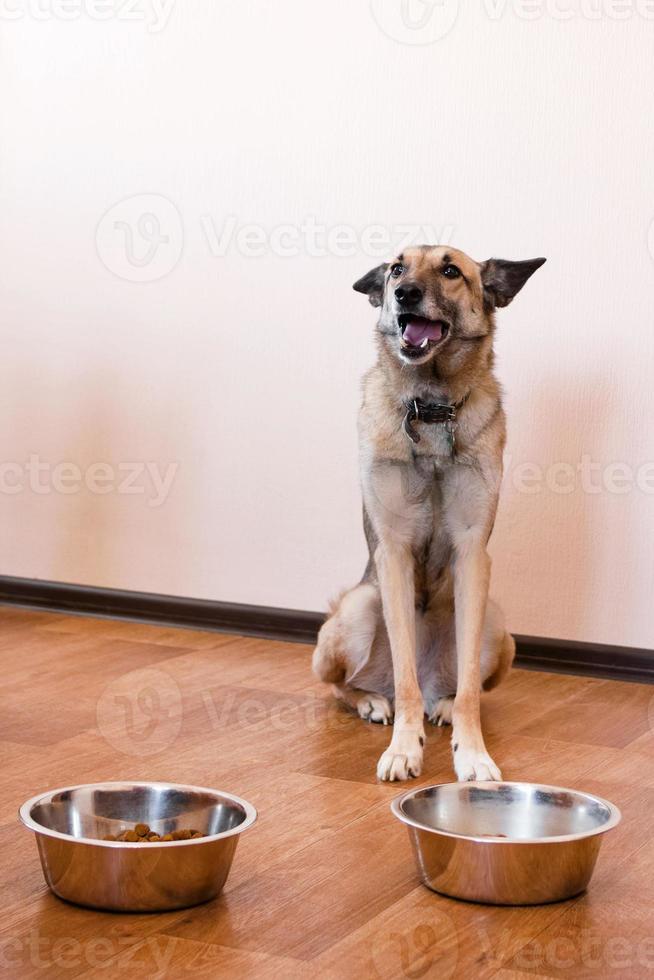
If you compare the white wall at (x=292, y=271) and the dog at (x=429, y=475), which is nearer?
the dog at (x=429, y=475)

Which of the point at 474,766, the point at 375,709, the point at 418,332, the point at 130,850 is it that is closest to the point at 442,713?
the point at 375,709

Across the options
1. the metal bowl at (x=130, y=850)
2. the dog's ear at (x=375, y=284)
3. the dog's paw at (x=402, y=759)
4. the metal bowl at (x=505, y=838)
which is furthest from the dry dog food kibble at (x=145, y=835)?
the dog's ear at (x=375, y=284)

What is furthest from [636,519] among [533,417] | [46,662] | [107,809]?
[107,809]

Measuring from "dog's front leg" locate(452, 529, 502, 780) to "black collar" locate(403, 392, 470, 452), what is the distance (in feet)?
0.84

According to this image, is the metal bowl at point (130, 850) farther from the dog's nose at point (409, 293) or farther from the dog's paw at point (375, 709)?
the dog's nose at point (409, 293)

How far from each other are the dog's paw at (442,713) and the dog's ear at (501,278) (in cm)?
98

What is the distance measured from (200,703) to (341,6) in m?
2.14

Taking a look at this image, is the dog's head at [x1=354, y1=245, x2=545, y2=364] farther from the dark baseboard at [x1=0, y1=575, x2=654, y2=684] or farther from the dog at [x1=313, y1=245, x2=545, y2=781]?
the dark baseboard at [x1=0, y1=575, x2=654, y2=684]

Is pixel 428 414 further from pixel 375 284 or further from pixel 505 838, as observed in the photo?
pixel 505 838

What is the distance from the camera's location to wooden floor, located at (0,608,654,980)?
5.31ft

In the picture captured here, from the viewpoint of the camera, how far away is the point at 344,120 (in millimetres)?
3645

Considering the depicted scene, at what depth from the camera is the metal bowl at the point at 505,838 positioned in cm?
175

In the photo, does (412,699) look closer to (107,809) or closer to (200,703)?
(200,703)

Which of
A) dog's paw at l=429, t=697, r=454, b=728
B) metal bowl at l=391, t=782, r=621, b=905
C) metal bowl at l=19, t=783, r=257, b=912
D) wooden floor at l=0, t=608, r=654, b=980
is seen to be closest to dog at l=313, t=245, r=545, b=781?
dog's paw at l=429, t=697, r=454, b=728
